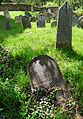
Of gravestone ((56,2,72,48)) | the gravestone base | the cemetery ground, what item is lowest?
the cemetery ground

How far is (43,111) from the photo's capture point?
2.20m

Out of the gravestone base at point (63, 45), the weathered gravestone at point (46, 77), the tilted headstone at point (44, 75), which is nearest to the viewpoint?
the weathered gravestone at point (46, 77)

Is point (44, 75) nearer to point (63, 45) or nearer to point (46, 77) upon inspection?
point (46, 77)

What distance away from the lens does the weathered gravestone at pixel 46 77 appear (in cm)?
257

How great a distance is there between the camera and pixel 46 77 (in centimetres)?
283

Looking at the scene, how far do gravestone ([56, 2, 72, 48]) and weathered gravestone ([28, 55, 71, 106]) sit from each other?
6.11 ft

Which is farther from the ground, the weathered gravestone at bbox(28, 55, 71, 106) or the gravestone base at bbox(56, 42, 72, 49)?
the gravestone base at bbox(56, 42, 72, 49)

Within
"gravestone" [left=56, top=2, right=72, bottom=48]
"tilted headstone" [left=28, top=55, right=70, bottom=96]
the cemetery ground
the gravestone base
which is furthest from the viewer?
the gravestone base

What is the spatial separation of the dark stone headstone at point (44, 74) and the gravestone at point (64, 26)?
6.11 feet

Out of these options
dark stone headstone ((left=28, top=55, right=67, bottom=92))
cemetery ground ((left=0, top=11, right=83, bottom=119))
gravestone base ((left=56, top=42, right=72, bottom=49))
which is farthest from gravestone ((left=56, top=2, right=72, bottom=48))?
dark stone headstone ((left=28, top=55, right=67, bottom=92))

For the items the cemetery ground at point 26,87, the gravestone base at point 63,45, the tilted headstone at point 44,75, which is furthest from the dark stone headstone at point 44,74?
the gravestone base at point 63,45

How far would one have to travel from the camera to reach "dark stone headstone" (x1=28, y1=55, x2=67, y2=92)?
8.86ft

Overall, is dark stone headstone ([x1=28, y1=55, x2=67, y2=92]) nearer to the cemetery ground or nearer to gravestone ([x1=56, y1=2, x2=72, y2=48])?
the cemetery ground

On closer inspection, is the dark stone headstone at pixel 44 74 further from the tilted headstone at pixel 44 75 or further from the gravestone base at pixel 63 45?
the gravestone base at pixel 63 45
